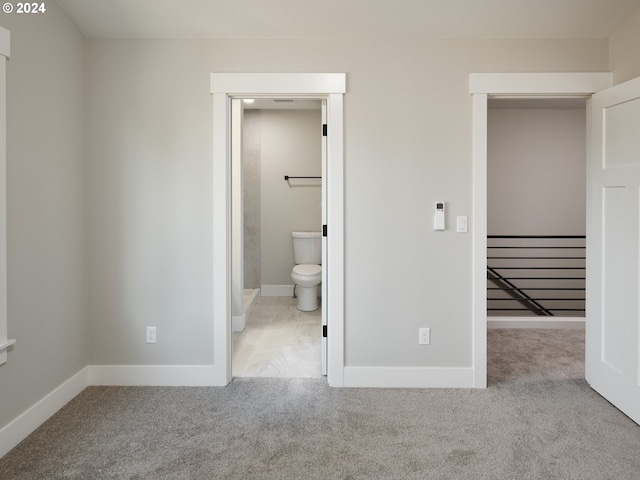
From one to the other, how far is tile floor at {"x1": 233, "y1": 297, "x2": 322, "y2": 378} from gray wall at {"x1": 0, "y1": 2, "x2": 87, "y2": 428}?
46.5 inches

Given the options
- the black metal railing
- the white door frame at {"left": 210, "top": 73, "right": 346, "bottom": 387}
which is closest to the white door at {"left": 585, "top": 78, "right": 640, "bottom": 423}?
the white door frame at {"left": 210, "top": 73, "right": 346, "bottom": 387}

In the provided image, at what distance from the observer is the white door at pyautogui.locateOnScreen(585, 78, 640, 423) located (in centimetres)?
217

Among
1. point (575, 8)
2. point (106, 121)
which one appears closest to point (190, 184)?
point (106, 121)

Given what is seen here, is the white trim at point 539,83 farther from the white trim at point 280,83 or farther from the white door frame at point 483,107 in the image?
the white trim at point 280,83

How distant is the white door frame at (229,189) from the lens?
8.34 ft

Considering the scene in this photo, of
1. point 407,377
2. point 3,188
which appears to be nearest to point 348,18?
point 3,188

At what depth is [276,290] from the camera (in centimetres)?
527

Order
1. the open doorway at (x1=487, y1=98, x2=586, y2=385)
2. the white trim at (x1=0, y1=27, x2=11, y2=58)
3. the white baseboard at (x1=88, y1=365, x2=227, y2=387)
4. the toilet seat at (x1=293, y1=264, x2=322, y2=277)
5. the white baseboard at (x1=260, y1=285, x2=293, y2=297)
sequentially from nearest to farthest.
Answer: the white trim at (x1=0, y1=27, x2=11, y2=58) → the white baseboard at (x1=88, y1=365, x2=227, y2=387) → the toilet seat at (x1=293, y1=264, x2=322, y2=277) → the open doorway at (x1=487, y1=98, x2=586, y2=385) → the white baseboard at (x1=260, y1=285, x2=293, y2=297)

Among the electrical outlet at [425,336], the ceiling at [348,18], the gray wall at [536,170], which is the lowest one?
the electrical outlet at [425,336]

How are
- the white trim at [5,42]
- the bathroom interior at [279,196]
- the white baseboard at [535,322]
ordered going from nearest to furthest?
the white trim at [5,42]
the white baseboard at [535,322]
the bathroom interior at [279,196]

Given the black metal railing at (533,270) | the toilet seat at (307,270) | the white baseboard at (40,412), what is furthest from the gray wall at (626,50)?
the white baseboard at (40,412)

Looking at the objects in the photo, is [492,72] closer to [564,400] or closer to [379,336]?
[379,336]

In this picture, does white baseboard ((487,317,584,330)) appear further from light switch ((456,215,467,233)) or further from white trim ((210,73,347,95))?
white trim ((210,73,347,95))

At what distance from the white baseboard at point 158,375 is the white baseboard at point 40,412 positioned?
144 mm
